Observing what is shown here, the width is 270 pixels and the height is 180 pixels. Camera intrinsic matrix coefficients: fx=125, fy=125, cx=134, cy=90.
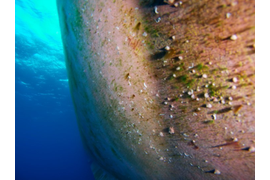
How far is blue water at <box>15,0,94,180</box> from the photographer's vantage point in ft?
38.1

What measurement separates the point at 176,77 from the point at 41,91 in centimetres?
2604

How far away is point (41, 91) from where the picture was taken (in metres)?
21.5

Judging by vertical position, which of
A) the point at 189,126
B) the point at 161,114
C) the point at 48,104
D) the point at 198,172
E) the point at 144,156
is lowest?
the point at 198,172

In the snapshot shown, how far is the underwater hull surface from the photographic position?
41.3 inches

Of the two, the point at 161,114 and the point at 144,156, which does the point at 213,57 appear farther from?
the point at 144,156

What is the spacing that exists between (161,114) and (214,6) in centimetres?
117

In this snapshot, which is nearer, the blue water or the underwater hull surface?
the underwater hull surface

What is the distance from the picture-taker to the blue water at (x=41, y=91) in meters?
11.6

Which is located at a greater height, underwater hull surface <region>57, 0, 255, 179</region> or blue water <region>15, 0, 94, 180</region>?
blue water <region>15, 0, 94, 180</region>

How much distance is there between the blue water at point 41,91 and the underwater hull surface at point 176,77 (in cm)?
641

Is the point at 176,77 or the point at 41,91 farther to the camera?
the point at 41,91

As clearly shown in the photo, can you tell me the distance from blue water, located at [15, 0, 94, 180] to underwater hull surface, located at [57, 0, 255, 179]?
641cm
